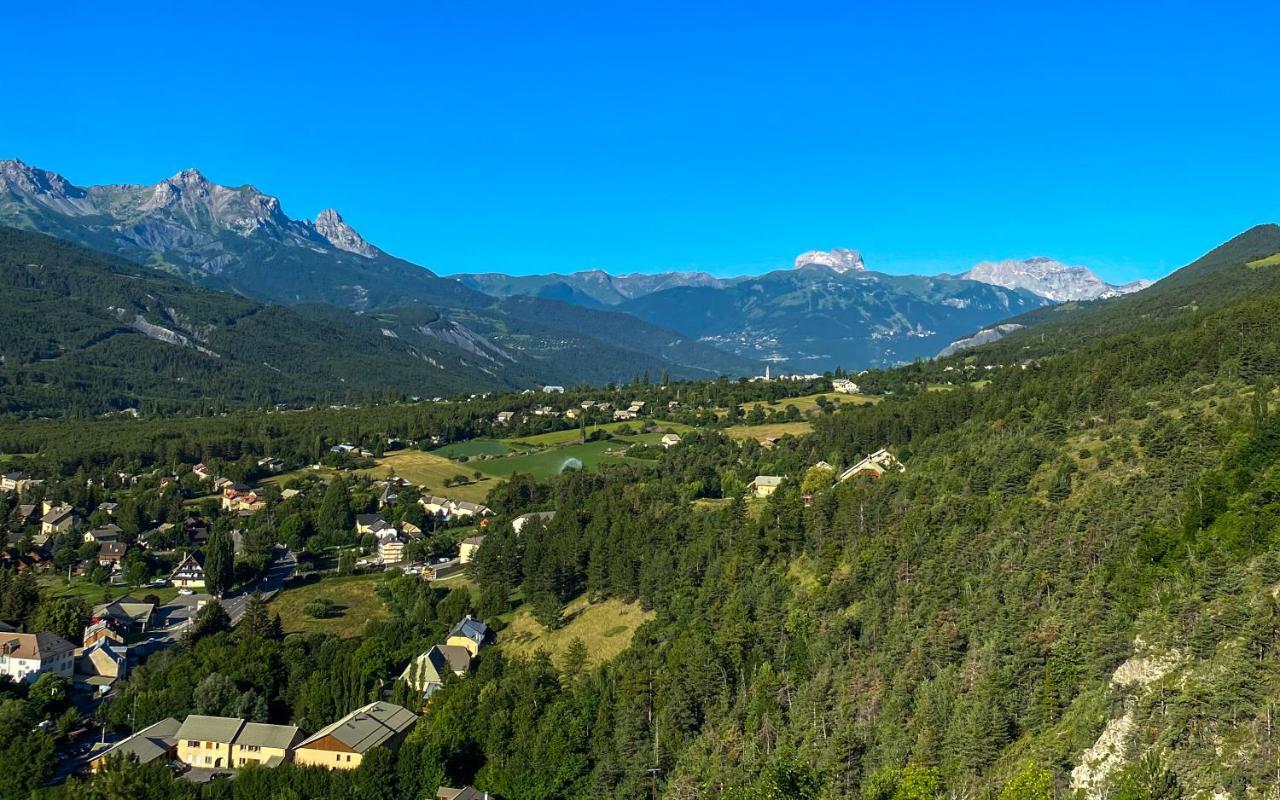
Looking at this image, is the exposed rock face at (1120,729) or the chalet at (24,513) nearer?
the exposed rock face at (1120,729)

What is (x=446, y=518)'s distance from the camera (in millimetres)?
101188

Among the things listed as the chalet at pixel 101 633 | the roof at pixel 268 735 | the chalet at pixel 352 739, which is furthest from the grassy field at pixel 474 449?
the chalet at pixel 352 739

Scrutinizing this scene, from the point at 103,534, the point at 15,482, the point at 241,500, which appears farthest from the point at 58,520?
the point at 15,482

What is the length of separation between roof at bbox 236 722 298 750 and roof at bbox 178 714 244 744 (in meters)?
0.45

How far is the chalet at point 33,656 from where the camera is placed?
59375 millimetres

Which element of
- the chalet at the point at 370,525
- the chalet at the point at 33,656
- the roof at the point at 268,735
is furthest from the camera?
the chalet at the point at 370,525

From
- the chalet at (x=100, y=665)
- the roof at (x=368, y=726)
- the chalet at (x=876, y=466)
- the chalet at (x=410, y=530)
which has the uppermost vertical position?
the chalet at (x=876, y=466)

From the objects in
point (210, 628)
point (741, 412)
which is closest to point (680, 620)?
point (210, 628)

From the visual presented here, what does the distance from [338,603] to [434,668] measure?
73.8ft

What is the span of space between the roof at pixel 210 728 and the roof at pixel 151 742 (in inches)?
20.9

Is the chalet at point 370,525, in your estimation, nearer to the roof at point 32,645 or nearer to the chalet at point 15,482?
the roof at point 32,645

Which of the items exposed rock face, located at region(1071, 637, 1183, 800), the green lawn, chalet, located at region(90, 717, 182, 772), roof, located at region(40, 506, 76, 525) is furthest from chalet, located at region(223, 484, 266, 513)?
exposed rock face, located at region(1071, 637, 1183, 800)

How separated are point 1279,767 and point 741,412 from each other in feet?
342

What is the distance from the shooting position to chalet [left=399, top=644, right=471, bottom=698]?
55500 millimetres
